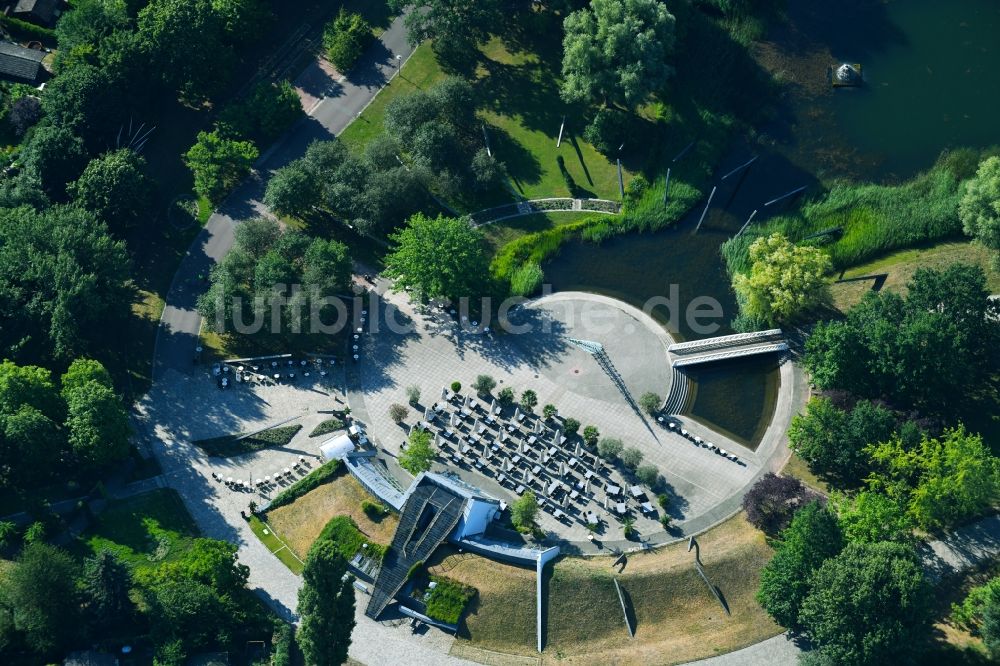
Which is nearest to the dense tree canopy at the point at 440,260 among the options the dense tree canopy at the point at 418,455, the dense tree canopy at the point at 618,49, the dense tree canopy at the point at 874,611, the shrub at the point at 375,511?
the dense tree canopy at the point at 418,455

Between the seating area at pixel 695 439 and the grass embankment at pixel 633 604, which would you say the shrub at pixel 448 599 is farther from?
the seating area at pixel 695 439

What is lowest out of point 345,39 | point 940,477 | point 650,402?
point 650,402

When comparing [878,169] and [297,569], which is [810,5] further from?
[297,569]

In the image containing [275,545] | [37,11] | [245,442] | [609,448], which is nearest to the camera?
[275,545]

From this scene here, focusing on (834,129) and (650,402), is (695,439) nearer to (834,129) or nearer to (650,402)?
(650,402)

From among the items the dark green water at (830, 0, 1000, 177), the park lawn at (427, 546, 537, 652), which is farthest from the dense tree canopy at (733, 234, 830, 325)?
the park lawn at (427, 546, 537, 652)

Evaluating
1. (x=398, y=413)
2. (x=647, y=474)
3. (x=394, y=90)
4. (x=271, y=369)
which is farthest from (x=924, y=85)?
(x=271, y=369)

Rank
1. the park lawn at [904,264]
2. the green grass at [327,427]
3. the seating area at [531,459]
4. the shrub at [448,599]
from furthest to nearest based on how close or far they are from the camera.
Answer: the park lawn at [904,264] → the green grass at [327,427] → the seating area at [531,459] → the shrub at [448,599]
